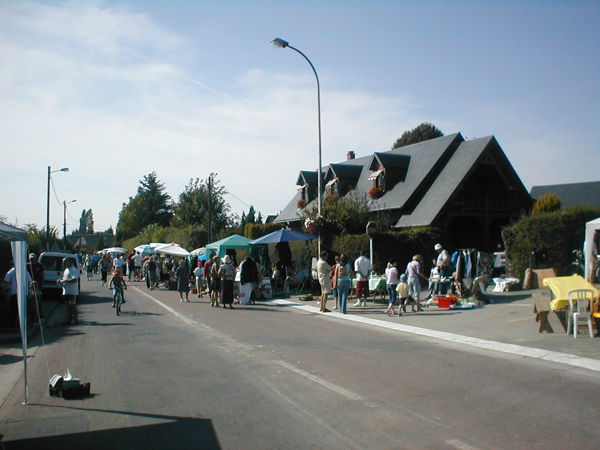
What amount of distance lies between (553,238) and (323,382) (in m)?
16.7

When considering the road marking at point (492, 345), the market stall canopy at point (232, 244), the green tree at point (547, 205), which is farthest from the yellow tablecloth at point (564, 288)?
the green tree at point (547, 205)

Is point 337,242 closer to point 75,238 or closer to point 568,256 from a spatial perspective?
point 568,256

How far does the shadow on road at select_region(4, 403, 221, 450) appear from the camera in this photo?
5.36m

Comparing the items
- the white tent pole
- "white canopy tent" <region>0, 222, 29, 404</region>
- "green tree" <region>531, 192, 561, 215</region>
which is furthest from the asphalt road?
"green tree" <region>531, 192, 561, 215</region>

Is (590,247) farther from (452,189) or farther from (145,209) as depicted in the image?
(145,209)

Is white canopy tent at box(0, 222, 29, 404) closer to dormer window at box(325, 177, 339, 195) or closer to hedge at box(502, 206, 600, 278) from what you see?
hedge at box(502, 206, 600, 278)

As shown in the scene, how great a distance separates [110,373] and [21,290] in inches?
89.3

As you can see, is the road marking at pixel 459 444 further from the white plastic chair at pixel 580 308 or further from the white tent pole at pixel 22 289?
the white plastic chair at pixel 580 308

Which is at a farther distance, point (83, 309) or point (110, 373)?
point (83, 309)

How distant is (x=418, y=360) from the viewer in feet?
31.2

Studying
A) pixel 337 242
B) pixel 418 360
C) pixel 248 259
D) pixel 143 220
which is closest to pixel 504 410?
pixel 418 360

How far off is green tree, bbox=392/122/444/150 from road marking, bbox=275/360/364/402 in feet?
164

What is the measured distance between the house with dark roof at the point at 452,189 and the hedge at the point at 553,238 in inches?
318

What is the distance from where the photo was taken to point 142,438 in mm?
5559
